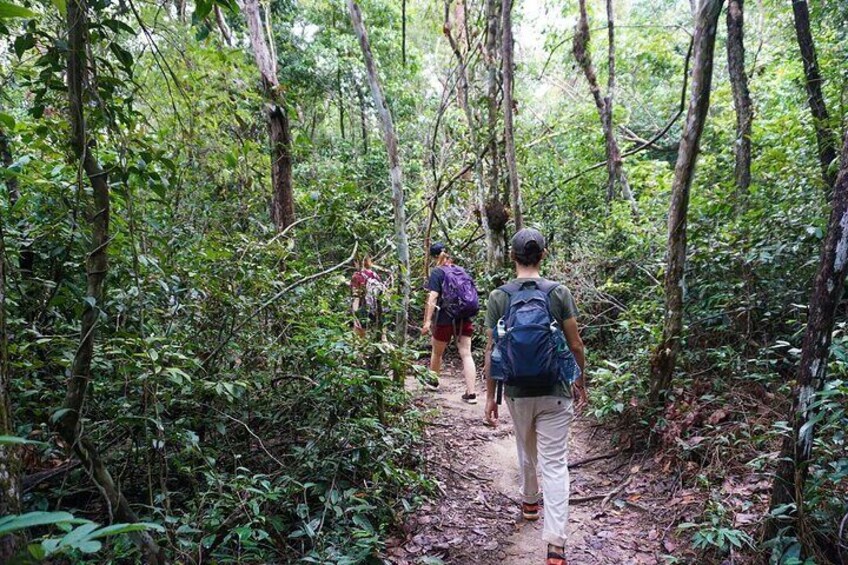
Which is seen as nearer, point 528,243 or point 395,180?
point 528,243

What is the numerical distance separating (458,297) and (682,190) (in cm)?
296

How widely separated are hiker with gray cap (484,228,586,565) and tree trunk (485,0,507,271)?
5307 millimetres

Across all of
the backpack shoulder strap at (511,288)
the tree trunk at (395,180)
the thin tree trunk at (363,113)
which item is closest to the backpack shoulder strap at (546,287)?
the backpack shoulder strap at (511,288)

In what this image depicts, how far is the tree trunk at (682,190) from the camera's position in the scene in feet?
13.7

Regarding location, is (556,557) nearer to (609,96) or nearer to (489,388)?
(489,388)

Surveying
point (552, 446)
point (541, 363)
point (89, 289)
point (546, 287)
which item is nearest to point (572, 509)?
point (552, 446)

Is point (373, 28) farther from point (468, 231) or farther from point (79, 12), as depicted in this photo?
point (79, 12)

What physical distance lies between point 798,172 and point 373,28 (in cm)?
1259

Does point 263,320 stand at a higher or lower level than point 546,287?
lower

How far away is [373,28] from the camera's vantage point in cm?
1498

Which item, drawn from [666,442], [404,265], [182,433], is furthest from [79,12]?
[666,442]

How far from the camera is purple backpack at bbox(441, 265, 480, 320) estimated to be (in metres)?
6.50

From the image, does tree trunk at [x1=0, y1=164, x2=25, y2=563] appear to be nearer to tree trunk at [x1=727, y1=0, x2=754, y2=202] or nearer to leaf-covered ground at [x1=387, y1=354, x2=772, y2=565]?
leaf-covered ground at [x1=387, y1=354, x2=772, y2=565]

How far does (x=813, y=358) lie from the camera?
2.75 meters
